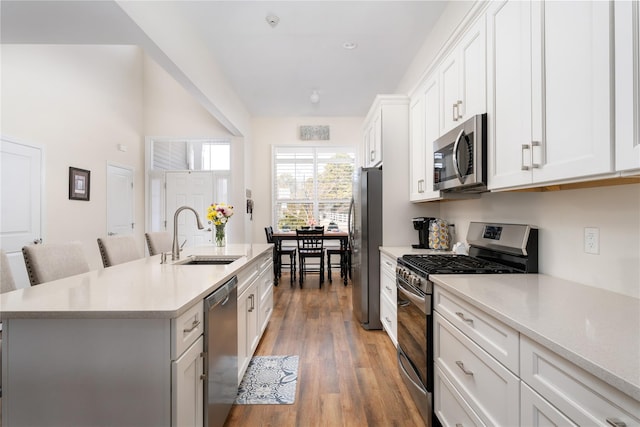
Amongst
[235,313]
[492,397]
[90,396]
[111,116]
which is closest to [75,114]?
[111,116]

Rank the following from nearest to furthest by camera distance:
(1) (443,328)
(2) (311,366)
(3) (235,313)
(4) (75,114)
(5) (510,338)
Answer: (5) (510,338), (1) (443,328), (3) (235,313), (2) (311,366), (4) (75,114)

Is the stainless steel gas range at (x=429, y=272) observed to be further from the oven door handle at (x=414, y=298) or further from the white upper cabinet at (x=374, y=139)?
the white upper cabinet at (x=374, y=139)

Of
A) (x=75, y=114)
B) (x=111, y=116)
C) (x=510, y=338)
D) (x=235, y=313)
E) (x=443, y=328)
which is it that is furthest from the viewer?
(x=111, y=116)

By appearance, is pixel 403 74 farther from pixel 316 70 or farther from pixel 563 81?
pixel 563 81

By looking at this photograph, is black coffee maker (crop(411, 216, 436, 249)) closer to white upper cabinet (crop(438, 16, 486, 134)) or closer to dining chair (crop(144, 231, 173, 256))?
white upper cabinet (crop(438, 16, 486, 134))

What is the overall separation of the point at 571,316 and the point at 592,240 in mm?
571

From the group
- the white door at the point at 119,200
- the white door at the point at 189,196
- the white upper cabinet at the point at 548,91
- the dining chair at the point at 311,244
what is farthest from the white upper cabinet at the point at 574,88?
the white door at the point at 119,200

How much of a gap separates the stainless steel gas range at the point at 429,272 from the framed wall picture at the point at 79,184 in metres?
4.34

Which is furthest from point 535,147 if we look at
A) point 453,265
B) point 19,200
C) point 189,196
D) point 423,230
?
point 189,196

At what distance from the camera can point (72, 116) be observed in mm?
4047

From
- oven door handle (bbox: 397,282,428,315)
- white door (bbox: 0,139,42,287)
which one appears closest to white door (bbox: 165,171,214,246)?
white door (bbox: 0,139,42,287)

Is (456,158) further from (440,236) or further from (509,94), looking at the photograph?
(440,236)

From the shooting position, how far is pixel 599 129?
3.20 feet

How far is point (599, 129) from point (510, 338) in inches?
29.0
